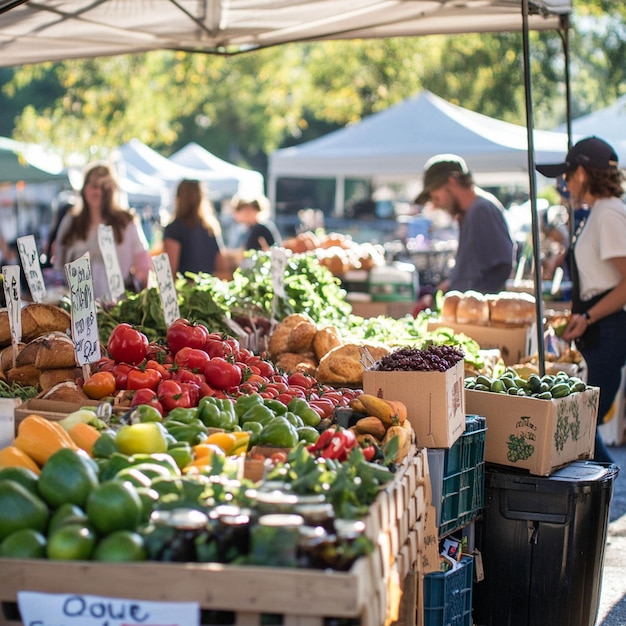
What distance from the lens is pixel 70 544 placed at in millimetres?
2330

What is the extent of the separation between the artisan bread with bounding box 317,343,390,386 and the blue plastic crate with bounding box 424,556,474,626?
4.07 ft

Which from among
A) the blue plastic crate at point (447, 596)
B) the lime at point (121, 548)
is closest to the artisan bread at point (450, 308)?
the blue plastic crate at point (447, 596)

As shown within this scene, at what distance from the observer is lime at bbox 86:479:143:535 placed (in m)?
2.40

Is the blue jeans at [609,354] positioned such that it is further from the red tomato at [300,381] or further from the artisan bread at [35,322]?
the artisan bread at [35,322]

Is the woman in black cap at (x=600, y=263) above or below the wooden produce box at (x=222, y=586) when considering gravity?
above

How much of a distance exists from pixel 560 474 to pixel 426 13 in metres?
3.50

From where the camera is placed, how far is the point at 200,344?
172 inches

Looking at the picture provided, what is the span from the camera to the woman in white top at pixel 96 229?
7.70 m

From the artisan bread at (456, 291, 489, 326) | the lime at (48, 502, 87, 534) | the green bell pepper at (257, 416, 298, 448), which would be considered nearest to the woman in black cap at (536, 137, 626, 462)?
the artisan bread at (456, 291, 489, 326)

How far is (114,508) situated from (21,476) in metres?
0.41

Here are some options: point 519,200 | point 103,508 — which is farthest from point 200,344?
point 519,200

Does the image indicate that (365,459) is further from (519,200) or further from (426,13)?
(519,200)

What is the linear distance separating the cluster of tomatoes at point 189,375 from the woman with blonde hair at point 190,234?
406cm

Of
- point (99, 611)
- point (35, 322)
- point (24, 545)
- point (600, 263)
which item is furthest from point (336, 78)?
point (99, 611)
